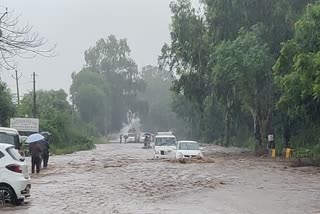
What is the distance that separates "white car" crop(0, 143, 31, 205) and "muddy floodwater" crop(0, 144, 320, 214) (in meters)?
0.35

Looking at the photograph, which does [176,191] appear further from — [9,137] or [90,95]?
[90,95]

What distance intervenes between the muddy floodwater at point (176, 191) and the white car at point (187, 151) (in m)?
3.92

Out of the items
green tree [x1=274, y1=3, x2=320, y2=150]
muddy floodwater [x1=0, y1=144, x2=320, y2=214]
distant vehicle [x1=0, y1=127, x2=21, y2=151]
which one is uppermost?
green tree [x1=274, y1=3, x2=320, y2=150]

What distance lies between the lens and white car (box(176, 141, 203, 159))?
35.3 m

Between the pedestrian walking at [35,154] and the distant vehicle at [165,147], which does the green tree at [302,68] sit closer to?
the distant vehicle at [165,147]

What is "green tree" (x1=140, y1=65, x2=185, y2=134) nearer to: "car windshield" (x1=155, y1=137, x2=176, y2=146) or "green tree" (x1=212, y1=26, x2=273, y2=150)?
"green tree" (x1=212, y1=26, x2=273, y2=150)

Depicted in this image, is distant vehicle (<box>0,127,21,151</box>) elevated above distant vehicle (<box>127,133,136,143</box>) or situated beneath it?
elevated above

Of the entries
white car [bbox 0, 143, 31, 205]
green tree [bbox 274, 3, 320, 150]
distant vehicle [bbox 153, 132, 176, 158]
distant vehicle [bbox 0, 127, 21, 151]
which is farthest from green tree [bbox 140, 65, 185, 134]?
white car [bbox 0, 143, 31, 205]

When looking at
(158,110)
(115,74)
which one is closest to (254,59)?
(115,74)

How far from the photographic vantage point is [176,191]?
64.6 feet

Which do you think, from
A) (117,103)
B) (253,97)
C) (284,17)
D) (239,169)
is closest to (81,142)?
(253,97)

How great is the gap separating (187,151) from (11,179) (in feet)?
69.7

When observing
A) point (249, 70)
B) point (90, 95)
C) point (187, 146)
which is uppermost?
point (90, 95)

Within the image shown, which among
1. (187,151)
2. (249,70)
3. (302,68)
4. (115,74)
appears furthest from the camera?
(115,74)
